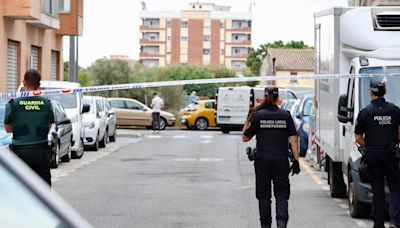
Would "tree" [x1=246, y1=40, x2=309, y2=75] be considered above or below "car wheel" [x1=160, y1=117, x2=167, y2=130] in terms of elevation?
above

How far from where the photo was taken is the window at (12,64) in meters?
35.0

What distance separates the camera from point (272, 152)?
9680 mm

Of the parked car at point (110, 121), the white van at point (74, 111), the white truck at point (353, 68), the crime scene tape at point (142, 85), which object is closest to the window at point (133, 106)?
the parked car at point (110, 121)

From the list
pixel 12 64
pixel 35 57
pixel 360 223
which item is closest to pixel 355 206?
pixel 360 223

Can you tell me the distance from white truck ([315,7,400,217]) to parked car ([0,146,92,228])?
30.2 ft

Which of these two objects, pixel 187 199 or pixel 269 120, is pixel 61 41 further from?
pixel 269 120

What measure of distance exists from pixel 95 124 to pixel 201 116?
2092cm

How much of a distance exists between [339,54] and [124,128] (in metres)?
33.4

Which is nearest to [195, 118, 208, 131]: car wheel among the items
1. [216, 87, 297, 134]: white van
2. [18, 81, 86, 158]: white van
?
[216, 87, 297, 134]: white van

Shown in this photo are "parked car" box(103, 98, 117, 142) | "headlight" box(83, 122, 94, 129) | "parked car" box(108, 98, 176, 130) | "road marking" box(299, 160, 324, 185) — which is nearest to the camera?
"road marking" box(299, 160, 324, 185)

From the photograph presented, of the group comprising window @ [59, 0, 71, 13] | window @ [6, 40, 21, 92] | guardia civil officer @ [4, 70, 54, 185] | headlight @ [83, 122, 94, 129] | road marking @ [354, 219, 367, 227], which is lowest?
road marking @ [354, 219, 367, 227]

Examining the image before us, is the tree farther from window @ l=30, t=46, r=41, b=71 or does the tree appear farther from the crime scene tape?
the crime scene tape

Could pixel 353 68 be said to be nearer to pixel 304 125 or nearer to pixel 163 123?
pixel 304 125

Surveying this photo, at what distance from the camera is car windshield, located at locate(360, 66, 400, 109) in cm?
1178
